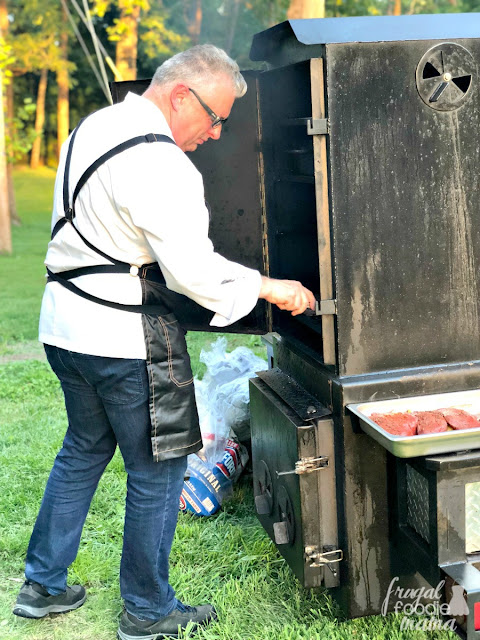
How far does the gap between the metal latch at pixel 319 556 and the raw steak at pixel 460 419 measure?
591 millimetres

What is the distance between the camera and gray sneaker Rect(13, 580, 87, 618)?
2.70 meters

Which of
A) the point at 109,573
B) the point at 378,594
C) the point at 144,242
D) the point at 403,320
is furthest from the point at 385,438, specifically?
the point at 109,573

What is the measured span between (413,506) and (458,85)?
4.31ft

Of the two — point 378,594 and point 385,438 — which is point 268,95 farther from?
point 378,594

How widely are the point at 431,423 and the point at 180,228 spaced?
94cm

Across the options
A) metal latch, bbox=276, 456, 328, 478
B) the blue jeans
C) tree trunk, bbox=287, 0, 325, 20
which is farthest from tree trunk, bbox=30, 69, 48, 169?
metal latch, bbox=276, 456, 328, 478

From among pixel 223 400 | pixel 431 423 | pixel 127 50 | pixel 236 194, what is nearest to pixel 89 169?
pixel 236 194

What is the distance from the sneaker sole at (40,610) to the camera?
2691 mm

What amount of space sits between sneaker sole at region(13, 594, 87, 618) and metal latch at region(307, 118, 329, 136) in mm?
1863

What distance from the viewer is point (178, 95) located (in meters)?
2.37

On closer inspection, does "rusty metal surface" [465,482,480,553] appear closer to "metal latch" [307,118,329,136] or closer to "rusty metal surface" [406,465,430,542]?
"rusty metal surface" [406,465,430,542]

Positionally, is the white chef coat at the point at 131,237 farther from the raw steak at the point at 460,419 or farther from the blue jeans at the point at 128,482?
the raw steak at the point at 460,419

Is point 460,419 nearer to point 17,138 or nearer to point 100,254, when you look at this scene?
point 100,254

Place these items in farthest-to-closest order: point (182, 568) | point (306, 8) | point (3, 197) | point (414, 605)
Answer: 1. point (3, 197)
2. point (306, 8)
3. point (182, 568)
4. point (414, 605)
